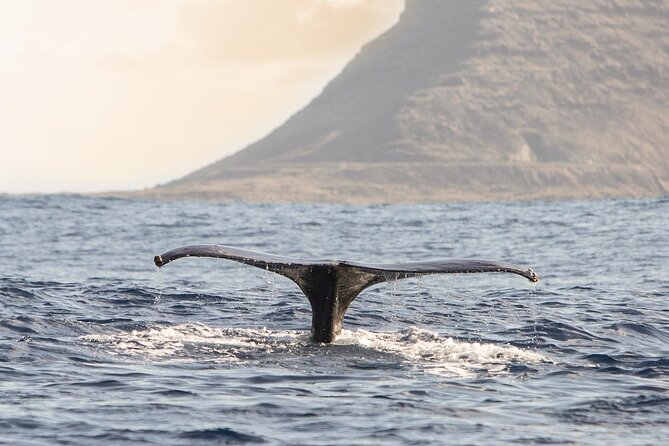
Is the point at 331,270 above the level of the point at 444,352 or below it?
above

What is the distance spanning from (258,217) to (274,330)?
40.3 m

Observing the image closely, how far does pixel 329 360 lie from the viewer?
39.4 feet

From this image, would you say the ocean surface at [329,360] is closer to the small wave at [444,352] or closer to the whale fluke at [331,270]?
the small wave at [444,352]

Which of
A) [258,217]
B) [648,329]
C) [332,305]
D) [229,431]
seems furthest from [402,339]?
[258,217]

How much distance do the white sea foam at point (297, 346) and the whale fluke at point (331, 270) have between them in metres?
0.56

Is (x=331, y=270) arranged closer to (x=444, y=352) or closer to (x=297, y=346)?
(x=297, y=346)

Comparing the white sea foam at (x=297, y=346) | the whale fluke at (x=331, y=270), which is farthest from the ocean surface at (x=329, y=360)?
the whale fluke at (x=331, y=270)

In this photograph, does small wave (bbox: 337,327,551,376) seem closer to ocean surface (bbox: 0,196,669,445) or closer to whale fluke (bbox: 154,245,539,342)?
ocean surface (bbox: 0,196,669,445)

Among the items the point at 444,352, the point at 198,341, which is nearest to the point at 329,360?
the point at 444,352

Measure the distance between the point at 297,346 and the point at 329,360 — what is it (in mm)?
1001

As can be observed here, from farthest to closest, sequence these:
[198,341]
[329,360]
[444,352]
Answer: [198,341], [444,352], [329,360]

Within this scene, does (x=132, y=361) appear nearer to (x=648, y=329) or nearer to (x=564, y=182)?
(x=648, y=329)

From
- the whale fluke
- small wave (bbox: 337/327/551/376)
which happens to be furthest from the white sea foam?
the whale fluke

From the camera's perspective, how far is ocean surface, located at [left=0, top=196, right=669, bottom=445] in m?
9.33
